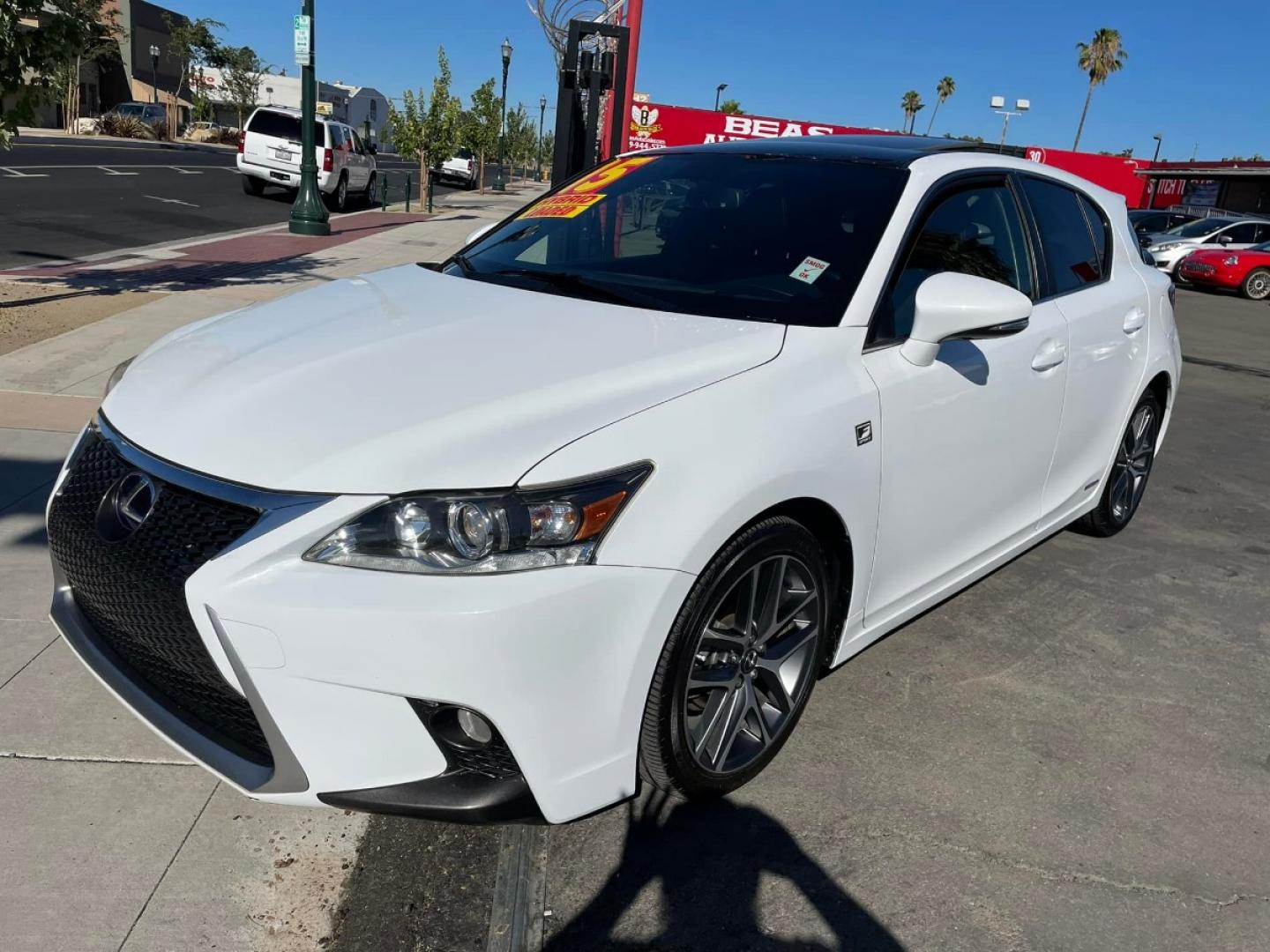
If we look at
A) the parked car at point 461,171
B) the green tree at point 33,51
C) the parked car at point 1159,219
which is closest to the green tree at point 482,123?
the parked car at point 461,171

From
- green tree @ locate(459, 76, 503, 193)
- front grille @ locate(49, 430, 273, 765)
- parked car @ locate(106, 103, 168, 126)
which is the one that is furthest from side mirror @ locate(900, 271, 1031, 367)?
parked car @ locate(106, 103, 168, 126)

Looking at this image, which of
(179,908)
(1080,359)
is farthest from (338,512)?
(1080,359)

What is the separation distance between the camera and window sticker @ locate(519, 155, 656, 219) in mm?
3930

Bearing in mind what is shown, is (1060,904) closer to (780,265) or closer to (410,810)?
(410,810)

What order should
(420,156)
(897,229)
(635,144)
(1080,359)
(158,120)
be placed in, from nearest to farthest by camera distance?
(897,229), (1080,359), (635,144), (420,156), (158,120)

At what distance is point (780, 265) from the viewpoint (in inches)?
124

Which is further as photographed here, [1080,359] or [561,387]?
[1080,359]

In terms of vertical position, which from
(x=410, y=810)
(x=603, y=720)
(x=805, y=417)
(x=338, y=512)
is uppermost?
(x=805, y=417)

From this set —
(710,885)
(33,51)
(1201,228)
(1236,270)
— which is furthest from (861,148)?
(1201,228)

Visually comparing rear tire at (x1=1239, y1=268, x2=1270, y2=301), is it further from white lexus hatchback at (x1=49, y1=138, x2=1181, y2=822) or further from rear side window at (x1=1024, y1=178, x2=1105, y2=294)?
white lexus hatchback at (x1=49, y1=138, x2=1181, y2=822)

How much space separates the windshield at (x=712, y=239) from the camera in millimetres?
3021

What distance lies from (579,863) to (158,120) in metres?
58.1

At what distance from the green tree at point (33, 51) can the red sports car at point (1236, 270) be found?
69.3 feet

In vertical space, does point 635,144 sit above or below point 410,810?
above
